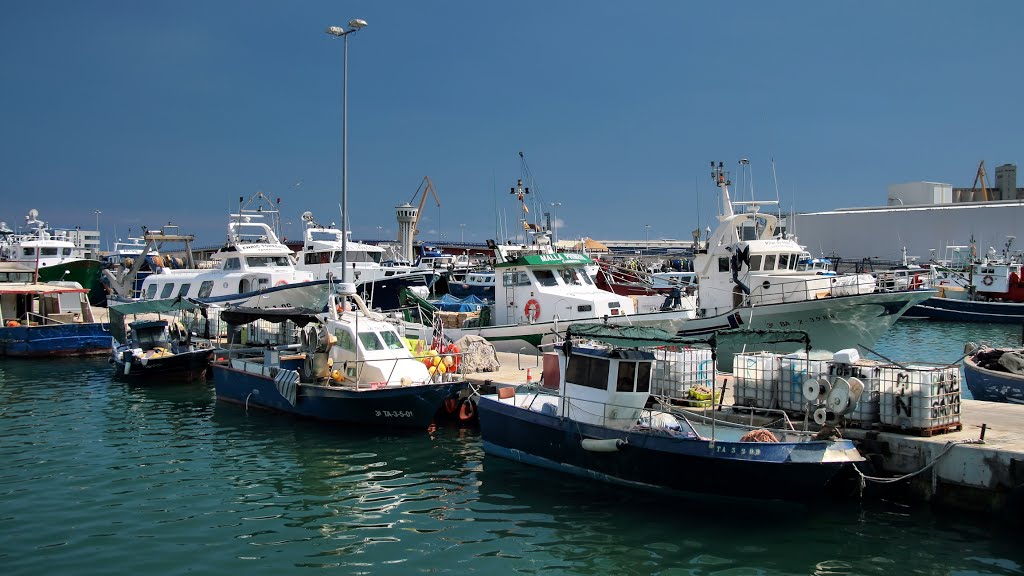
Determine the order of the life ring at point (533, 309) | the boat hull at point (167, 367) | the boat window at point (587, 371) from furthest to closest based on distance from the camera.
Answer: the boat hull at point (167, 367), the life ring at point (533, 309), the boat window at point (587, 371)

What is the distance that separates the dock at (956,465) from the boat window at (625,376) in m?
3.00

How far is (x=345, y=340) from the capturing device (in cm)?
1944

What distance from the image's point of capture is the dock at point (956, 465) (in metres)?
12.0

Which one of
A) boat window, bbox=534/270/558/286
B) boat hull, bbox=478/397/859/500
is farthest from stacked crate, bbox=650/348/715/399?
boat window, bbox=534/270/558/286

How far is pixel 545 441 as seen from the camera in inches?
578

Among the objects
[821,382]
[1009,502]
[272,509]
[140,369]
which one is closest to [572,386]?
[821,382]

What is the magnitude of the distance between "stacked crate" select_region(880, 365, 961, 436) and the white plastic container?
6.30ft

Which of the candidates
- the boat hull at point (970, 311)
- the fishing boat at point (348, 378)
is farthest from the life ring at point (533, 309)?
the boat hull at point (970, 311)

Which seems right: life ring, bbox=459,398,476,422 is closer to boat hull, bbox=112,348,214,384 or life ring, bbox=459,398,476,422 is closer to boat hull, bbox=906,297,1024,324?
boat hull, bbox=112,348,214,384

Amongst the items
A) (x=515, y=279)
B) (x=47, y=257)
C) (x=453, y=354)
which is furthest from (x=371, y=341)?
(x=47, y=257)

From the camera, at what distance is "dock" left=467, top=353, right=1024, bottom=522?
12.0m

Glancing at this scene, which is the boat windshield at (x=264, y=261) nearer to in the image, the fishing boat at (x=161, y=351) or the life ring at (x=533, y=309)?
the fishing boat at (x=161, y=351)

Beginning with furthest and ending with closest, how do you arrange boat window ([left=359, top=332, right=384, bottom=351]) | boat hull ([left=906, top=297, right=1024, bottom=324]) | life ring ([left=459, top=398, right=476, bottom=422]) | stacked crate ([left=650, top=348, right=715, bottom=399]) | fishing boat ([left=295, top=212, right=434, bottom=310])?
boat hull ([left=906, top=297, right=1024, bottom=324])
fishing boat ([left=295, top=212, right=434, bottom=310])
boat window ([left=359, top=332, right=384, bottom=351])
life ring ([left=459, top=398, right=476, bottom=422])
stacked crate ([left=650, top=348, right=715, bottom=399])

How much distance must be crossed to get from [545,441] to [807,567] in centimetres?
536
